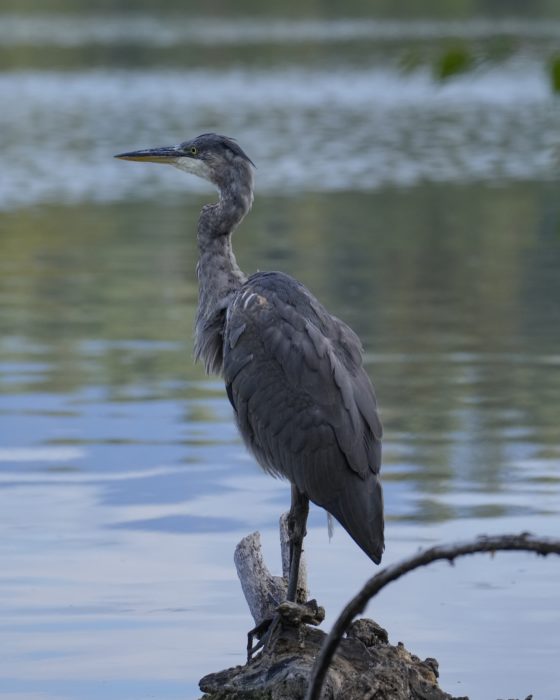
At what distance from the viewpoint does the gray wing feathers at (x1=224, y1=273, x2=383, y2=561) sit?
20.5 feet

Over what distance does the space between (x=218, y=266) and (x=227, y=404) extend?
4.22 m

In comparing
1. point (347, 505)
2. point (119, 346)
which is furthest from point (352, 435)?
point (119, 346)

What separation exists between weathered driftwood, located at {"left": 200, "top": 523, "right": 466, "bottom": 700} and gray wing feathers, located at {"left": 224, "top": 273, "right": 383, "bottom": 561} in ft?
1.31

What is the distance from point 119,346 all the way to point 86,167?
16.4 metres

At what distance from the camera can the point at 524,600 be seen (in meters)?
7.36

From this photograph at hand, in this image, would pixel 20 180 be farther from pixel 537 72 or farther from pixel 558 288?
pixel 537 72

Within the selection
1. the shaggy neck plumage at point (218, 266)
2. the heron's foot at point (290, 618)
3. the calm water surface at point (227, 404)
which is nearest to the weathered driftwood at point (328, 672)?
the heron's foot at point (290, 618)

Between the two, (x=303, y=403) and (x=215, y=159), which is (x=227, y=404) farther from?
(x=303, y=403)

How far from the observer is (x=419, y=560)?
4.38 metres

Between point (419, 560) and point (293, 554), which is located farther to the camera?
point (293, 554)

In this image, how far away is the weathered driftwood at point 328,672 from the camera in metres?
5.46

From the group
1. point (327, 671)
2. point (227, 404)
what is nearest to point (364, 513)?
point (327, 671)

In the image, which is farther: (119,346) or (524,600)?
(119,346)

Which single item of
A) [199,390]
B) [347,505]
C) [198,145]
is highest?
[198,145]
